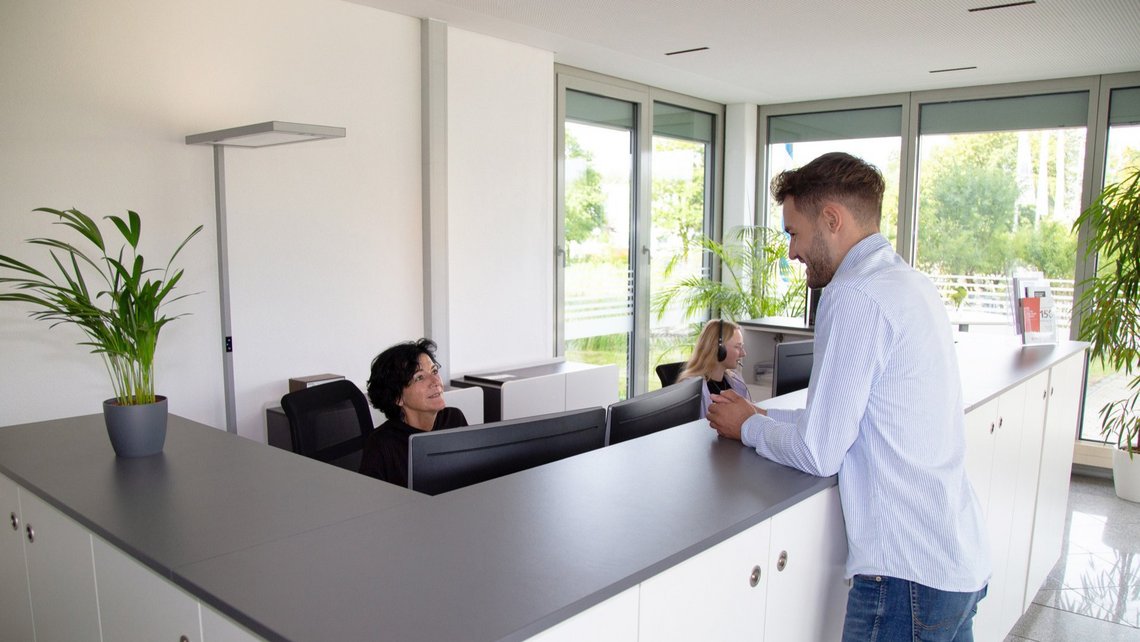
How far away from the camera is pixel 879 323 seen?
1.67 m

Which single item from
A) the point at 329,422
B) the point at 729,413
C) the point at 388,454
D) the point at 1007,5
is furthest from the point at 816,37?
the point at 388,454

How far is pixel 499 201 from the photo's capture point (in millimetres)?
5250

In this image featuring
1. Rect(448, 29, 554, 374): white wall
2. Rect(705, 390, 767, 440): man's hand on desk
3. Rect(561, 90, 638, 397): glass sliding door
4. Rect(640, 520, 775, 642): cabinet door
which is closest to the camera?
Rect(640, 520, 775, 642): cabinet door

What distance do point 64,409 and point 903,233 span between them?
6.22 metres

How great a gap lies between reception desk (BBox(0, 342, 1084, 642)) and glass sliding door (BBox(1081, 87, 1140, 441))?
5.25 m

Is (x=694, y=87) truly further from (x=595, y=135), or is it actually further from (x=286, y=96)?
(x=286, y=96)

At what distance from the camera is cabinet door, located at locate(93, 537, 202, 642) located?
55.5 inches

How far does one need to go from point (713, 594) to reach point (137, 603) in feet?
3.62

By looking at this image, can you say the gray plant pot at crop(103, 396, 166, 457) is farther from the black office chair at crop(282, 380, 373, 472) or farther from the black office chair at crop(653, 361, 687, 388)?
the black office chair at crop(653, 361, 687, 388)

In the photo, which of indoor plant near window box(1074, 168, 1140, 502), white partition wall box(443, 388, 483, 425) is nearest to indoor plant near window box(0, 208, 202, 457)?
white partition wall box(443, 388, 483, 425)

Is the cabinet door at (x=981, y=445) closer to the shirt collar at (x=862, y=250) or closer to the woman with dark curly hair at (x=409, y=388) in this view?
the shirt collar at (x=862, y=250)

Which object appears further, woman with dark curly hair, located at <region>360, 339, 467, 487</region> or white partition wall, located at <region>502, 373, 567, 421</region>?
Result: white partition wall, located at <region>502, 373, 567, 421</region>

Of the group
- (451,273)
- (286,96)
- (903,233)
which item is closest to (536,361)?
(451,273)

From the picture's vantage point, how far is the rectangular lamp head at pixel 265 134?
10.5 ft
